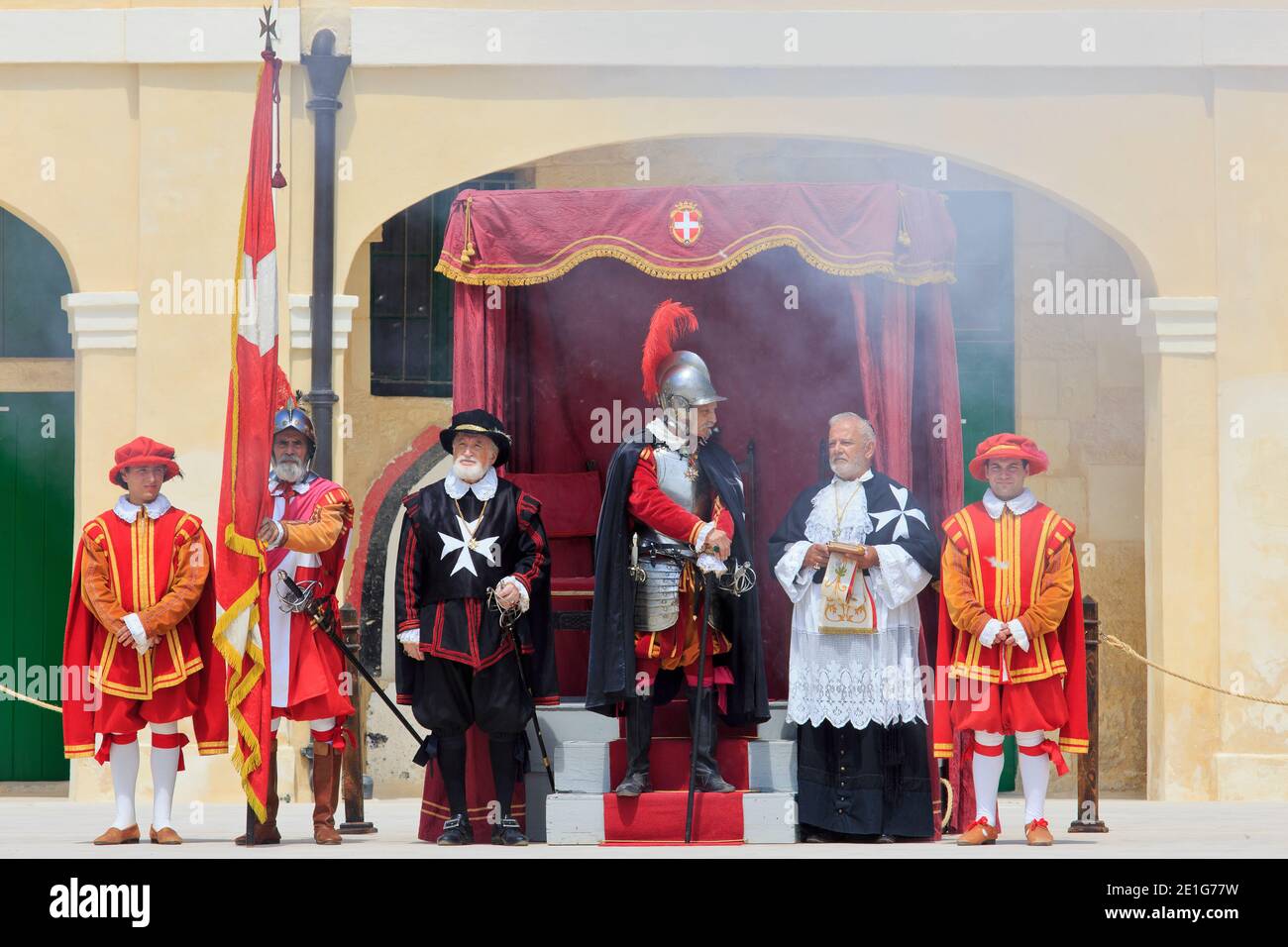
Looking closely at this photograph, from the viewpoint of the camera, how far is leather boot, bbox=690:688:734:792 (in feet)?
31.1

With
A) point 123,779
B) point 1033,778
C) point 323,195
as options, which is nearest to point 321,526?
point 123,779

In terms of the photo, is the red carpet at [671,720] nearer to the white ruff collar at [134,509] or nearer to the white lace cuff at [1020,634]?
the white lace cuff at [1020,634]

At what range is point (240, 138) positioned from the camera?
1327 cm

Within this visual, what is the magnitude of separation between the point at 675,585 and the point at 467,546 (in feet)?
2.87

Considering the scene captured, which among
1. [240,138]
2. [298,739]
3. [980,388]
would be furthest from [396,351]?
[980,388]

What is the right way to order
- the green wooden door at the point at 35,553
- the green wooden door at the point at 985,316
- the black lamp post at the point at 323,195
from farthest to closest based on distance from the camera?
the green wooden door at the point at 985,316 → the green wooden door at the point at 35,553 → the black lamp post at the point at 323,195

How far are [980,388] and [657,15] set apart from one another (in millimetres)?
3167

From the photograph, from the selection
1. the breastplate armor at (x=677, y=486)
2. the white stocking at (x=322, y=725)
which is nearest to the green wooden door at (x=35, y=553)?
the white stocking at (x=322, y=725)

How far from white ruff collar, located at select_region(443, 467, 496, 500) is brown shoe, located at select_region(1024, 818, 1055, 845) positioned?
2.59 meters

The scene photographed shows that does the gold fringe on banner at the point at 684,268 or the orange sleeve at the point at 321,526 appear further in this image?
the gold fringe on banner at the point at 684,268

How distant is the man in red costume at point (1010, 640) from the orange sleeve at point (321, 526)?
Result: 2509 mm

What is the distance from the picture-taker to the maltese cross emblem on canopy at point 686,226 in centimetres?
1033

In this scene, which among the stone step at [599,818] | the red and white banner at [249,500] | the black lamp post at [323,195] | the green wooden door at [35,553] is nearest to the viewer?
the red and white banner at [249,500]

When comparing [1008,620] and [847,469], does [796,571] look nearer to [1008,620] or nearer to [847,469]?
[847,469]
